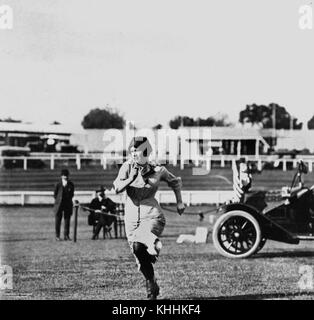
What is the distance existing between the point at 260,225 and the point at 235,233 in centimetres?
36

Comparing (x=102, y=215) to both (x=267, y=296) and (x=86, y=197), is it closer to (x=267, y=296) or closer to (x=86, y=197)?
(x=267, y=296)

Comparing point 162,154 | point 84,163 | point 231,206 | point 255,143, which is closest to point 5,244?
point 162,154

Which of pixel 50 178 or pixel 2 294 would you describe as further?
pixel 50 178

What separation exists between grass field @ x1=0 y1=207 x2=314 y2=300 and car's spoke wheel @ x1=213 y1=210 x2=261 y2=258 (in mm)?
188

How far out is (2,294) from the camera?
29.6ft

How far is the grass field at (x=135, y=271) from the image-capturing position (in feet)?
29.5

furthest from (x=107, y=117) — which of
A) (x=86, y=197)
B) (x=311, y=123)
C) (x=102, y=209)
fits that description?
(x=86, y=197)

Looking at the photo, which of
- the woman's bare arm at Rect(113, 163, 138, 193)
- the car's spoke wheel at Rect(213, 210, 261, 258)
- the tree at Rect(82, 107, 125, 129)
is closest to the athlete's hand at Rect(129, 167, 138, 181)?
the woman's bare arm at Rect(113, 163, 138, 193)

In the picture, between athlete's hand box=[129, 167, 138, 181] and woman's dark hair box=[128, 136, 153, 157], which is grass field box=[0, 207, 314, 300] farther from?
woman's dark hair box=[128, 136, 153, 157]

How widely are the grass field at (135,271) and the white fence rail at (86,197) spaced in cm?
718

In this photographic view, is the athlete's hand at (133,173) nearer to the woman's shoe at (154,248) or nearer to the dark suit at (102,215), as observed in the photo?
the woman's shoe at (154,248)

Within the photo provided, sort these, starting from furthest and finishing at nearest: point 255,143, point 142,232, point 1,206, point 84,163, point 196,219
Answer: point 84,163
point 255,143
point 1,206
point 196,219
point 142,232

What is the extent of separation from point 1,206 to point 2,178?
21.9ft
